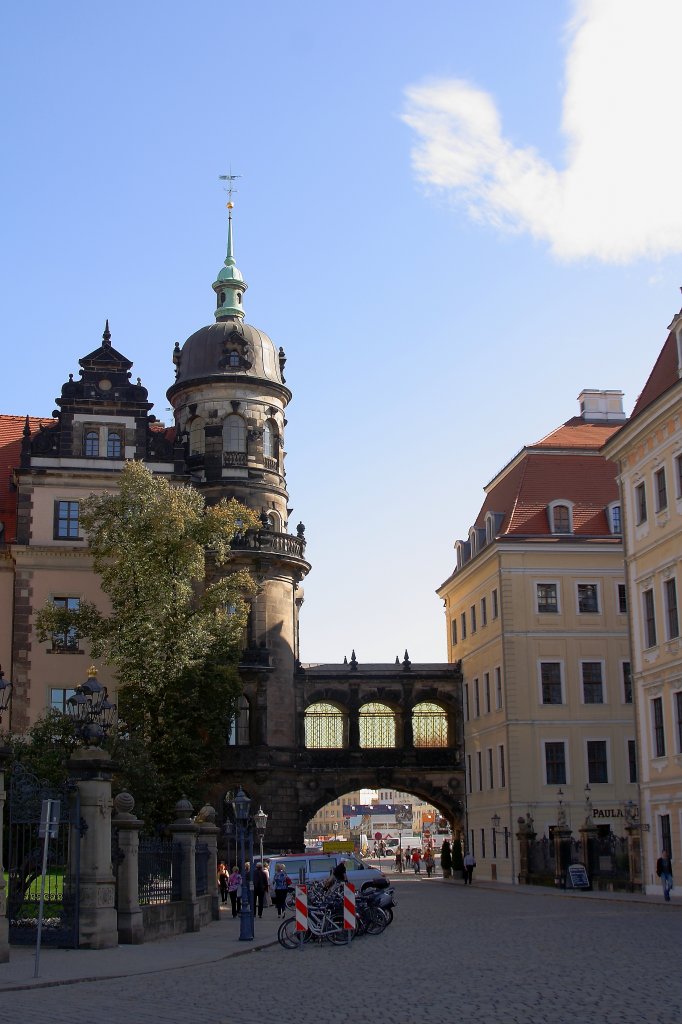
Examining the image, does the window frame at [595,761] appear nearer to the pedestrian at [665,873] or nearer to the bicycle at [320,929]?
the pedestrian at [665,873]

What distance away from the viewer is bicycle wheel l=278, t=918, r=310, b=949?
25828 mm

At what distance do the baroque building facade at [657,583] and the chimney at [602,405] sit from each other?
26125mm

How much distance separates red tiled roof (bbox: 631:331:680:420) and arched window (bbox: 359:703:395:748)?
89.1 ft

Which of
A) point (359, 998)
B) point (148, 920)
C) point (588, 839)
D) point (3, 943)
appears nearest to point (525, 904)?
point (588, 839)

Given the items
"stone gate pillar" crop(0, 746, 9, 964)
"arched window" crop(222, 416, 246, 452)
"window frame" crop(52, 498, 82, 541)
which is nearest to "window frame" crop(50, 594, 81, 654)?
"window frame" crop(52, 498, 82, 541)

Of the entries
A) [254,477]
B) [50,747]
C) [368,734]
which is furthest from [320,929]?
[368,734]

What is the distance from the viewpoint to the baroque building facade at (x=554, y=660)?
57.5m

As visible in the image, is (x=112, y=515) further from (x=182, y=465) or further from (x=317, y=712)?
(x=317, y=712)

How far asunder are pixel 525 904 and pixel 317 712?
2613 centimetres

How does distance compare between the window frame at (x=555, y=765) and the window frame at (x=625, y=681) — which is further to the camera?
the window frame at (x=625, y=681)

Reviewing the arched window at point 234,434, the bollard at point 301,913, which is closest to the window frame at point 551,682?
the arched window at point 234,434

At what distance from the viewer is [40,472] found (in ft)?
170

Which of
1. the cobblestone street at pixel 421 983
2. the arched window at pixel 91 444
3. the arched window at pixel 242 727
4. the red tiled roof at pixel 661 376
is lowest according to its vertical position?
the cobblestone street at pixel 421 983

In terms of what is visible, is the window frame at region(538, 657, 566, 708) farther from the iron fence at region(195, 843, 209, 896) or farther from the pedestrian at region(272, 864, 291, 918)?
the iron fence at region(195, 843, 209, 896)
